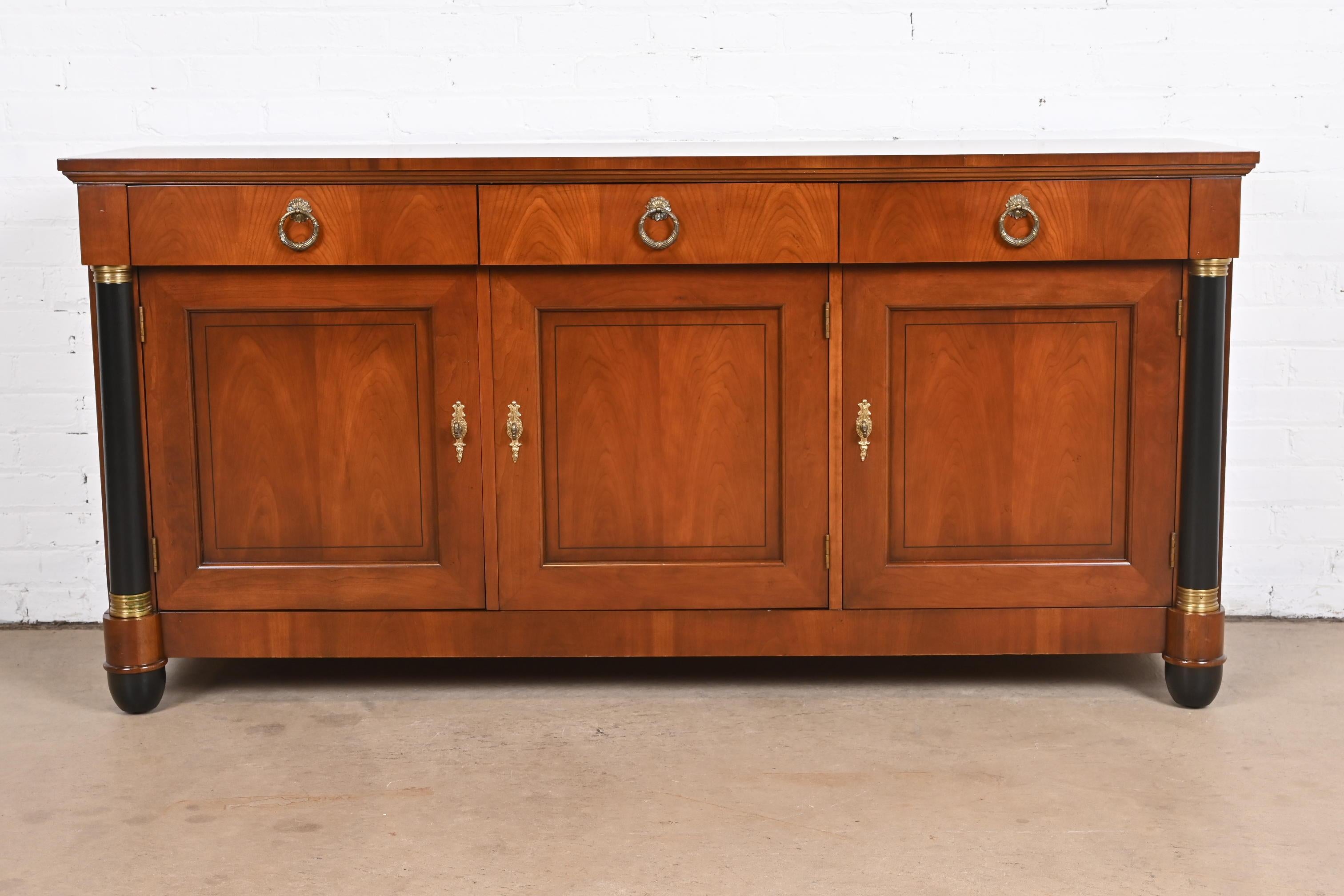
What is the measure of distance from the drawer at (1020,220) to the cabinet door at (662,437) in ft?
0.55

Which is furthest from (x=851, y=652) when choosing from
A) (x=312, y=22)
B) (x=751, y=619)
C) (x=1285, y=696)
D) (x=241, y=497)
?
(x=312, y=22)

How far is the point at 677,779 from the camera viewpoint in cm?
218

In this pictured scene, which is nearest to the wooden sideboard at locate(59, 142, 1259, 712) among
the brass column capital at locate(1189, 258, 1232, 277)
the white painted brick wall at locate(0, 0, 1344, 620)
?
the brass column capital at locate(1189, 258, 1232, 277)

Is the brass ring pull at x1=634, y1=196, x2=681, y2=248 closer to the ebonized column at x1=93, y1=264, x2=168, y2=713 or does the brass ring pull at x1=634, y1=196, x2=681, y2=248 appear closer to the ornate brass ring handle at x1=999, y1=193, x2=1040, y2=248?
the ornate brass ring handle at x1=999, y1=193, x2=1040, y2=248

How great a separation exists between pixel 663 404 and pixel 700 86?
1002mm

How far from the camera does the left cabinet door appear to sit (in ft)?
8.07

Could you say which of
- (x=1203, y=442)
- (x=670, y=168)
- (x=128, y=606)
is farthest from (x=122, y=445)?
(x=1203, y=442)

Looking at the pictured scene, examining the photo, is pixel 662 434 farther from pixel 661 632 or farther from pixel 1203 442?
pixel 1203 442

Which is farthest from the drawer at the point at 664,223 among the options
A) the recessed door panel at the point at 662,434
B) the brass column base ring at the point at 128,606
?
the brass column base ring at the point at 128,606

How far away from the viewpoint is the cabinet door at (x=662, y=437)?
96.8 inches

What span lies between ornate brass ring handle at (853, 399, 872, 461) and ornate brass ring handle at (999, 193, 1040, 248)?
1.30ft

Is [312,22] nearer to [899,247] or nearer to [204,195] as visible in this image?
[204,195]

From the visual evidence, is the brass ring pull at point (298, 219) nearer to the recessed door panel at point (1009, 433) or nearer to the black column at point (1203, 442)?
the recessed door panel at point (1009, 433)

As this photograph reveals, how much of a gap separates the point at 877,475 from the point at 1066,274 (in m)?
0.51
